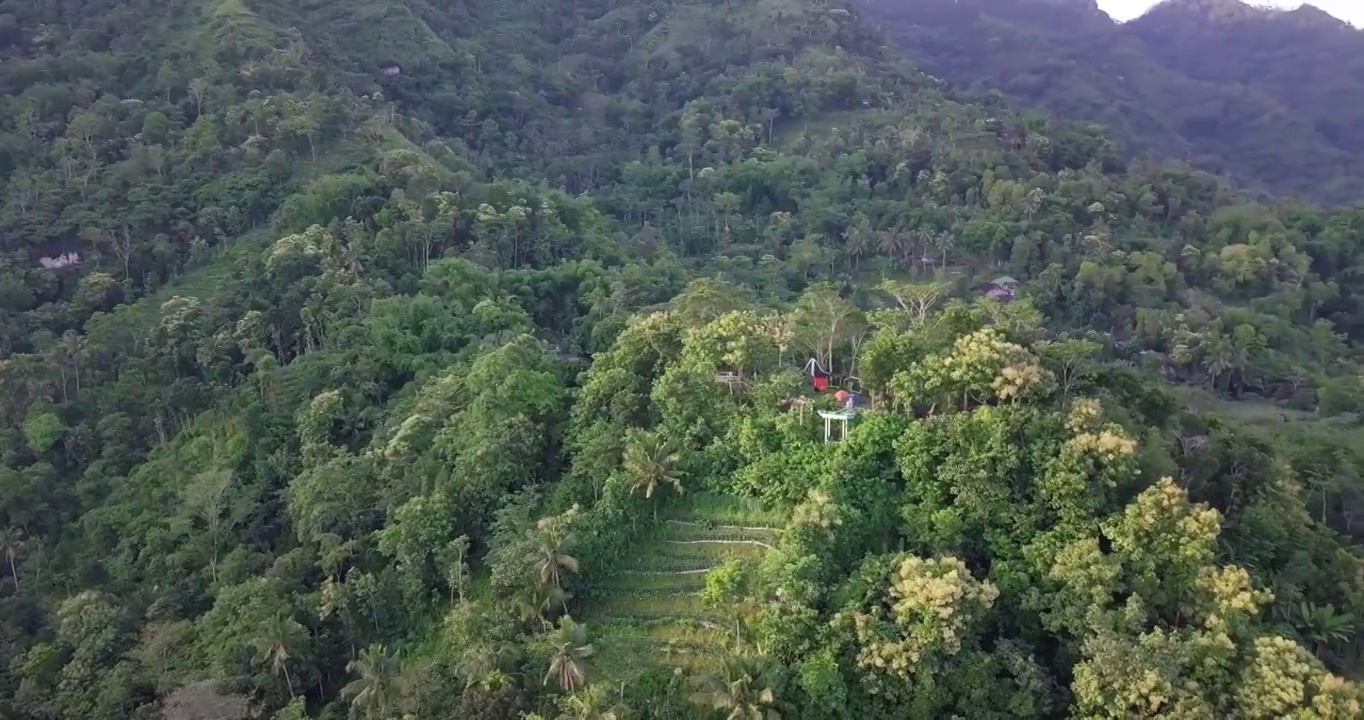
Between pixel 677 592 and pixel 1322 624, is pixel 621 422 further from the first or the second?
pixel 1322 624

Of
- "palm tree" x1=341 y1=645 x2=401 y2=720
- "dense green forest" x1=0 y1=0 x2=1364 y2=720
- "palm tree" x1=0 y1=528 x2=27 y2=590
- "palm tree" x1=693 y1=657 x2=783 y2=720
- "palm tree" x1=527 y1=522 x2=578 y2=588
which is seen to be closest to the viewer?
"palm tree" x1=693 y1=657 x2=783 y2=720

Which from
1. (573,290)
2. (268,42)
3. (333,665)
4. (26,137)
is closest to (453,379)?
(333,665)

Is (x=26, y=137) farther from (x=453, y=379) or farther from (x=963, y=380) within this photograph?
(x=963, y=380)

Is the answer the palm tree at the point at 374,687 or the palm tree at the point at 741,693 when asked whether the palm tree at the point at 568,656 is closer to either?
the palm tree at the point at 741,693

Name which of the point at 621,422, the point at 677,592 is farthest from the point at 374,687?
the point at 621,422

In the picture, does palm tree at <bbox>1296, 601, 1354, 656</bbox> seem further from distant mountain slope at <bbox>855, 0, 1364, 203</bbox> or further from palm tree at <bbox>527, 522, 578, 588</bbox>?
distant mountain slope at <bbox>855, 0, 1364, 203</bbox>

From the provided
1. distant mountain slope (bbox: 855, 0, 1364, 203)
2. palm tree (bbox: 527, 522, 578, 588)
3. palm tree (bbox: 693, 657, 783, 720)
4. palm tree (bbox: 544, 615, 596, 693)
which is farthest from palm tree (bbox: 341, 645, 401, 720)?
distant mountain slope (bbox: 855, 0, 1364, 203)
